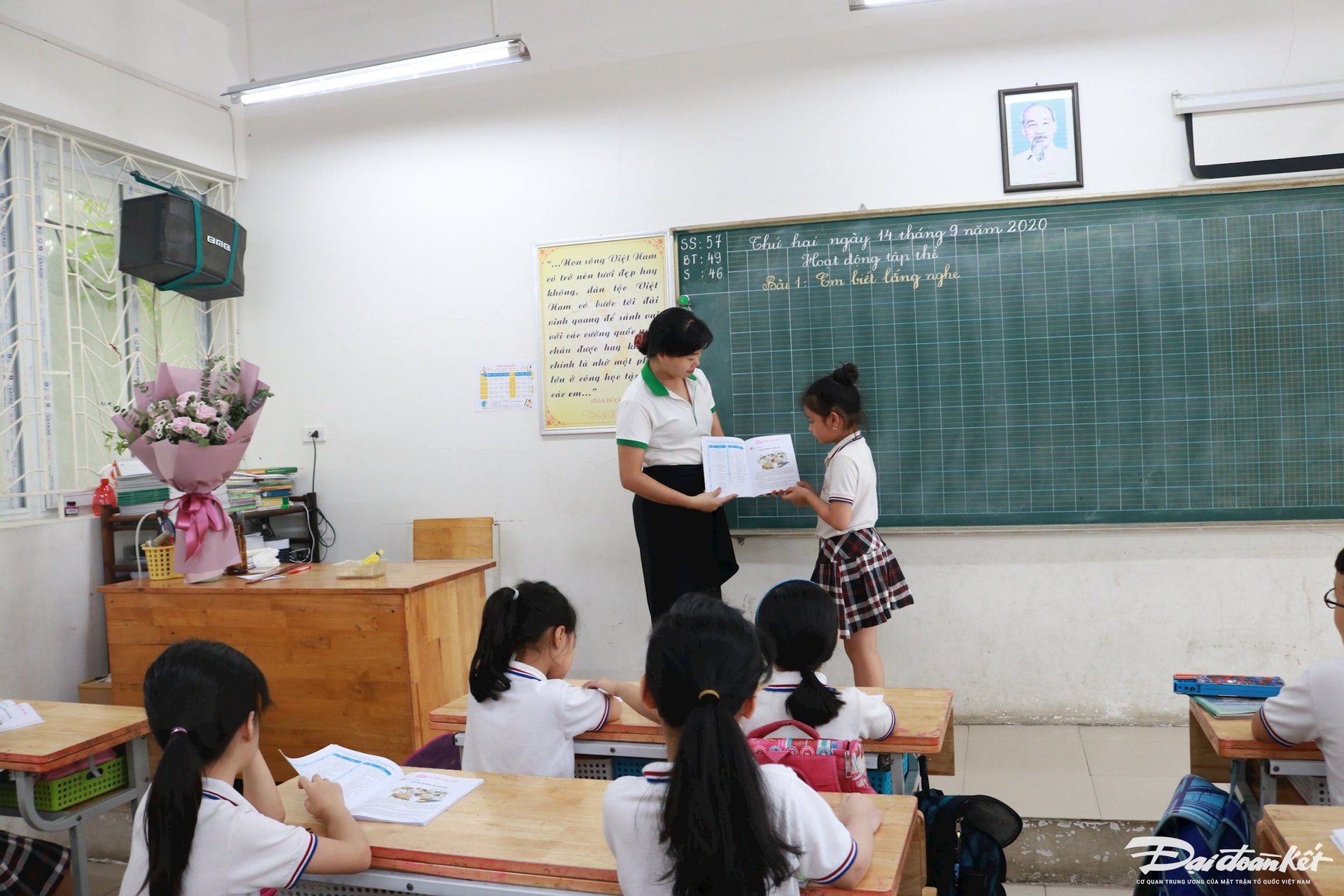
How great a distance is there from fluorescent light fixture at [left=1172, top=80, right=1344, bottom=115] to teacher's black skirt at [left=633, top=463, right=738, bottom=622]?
84.6 inches

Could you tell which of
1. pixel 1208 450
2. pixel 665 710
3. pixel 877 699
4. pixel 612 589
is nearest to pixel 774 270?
pixel 612 589

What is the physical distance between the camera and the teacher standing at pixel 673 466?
10.5 ft

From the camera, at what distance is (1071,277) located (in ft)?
11.6

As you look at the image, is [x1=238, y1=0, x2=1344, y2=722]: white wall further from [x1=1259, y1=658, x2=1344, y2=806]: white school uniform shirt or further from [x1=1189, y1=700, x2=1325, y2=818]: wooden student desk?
[x1=1259, y1=658, x2=1344, y2=806]: white school uniform shirt

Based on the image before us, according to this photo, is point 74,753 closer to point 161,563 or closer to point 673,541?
point 161,563

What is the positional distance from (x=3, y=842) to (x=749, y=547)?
256cm

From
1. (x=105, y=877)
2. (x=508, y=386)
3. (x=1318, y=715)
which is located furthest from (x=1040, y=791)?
(x=105, y=877)

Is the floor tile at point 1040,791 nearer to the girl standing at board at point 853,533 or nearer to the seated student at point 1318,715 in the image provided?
the girl standing at board at point 853,533

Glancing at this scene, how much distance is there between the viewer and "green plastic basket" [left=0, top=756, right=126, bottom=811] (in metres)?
2.16

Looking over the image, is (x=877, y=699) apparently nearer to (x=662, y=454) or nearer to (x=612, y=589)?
(x=662, y=454)

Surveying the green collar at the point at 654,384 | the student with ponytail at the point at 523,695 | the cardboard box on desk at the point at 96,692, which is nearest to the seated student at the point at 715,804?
the student with ponytail at the point at 523,695

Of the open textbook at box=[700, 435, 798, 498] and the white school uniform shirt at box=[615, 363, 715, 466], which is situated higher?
the white school uniform shirt at box=[615, 363, 715, 466]

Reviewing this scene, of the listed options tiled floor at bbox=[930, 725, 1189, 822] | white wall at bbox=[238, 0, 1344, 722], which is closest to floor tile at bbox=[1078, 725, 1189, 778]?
tiled floor at bbox=[930, 725, 1189, 822]

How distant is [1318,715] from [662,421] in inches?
80.1
